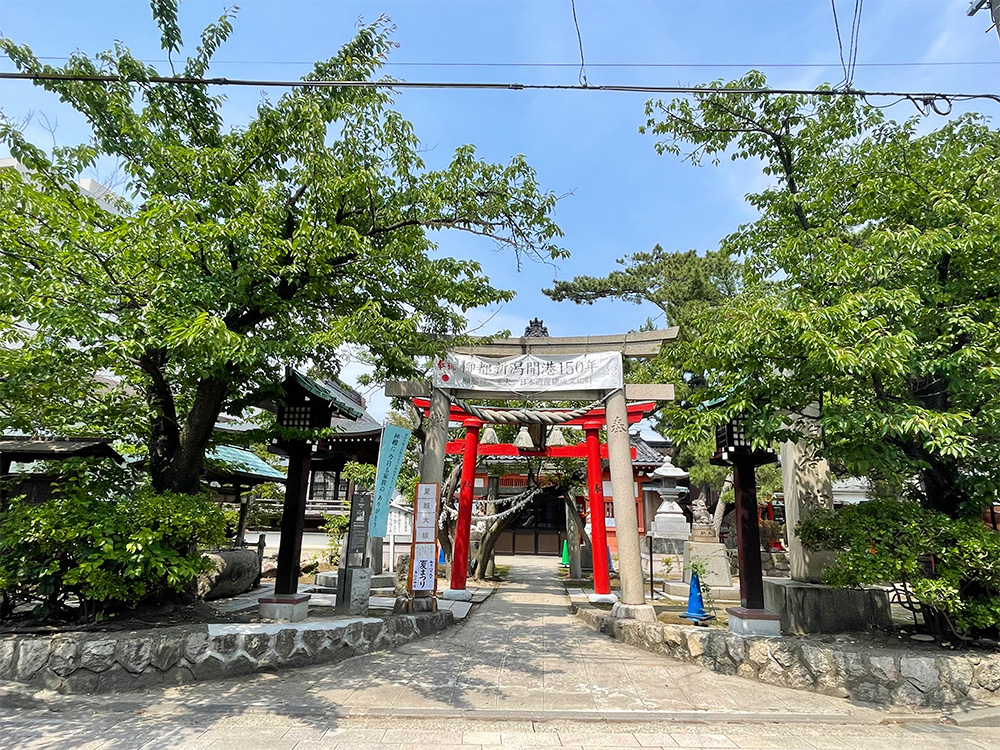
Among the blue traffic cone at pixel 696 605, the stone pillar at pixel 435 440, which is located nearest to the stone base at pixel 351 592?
the stone pillar at pixel 435 440

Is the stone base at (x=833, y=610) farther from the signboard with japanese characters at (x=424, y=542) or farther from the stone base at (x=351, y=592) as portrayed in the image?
the stone base at (x=351, y=592)

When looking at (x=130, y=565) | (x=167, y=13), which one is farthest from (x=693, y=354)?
(x=167, y=13)

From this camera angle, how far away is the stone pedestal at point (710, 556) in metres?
14.7

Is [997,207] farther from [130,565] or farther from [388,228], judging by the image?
[130,565]

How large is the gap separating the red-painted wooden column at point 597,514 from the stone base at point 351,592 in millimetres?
5455

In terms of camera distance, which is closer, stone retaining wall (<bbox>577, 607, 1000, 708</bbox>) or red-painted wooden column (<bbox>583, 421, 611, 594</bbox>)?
stone retaining wall (<bbox>577, 607, 1000, 708</bbox>)

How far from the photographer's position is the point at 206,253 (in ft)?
22.4

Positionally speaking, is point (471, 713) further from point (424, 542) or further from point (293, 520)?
point (293, 520)

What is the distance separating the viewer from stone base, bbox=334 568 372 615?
9125 mm

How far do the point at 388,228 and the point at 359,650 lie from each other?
5.87m

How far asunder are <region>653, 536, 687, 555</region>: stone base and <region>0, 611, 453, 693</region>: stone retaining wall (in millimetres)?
15607

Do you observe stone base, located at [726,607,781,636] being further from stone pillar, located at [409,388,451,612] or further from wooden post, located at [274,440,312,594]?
wooden post, located at [274,440,312,594]

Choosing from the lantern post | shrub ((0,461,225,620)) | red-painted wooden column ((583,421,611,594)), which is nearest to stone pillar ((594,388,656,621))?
the lantern post

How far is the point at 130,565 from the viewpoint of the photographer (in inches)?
243
